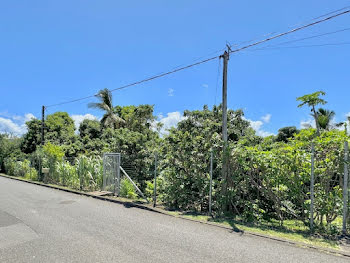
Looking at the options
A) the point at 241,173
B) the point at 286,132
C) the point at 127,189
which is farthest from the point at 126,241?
the point at 286,132

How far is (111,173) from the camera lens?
10117 millimetres

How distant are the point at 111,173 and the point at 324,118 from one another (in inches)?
680

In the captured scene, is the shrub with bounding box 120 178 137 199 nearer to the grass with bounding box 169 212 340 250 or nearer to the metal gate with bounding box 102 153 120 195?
the metal gate with bounding box 102 153 120 195

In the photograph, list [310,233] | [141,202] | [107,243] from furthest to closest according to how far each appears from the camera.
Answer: [141,202] < [310,233] < [107,243]

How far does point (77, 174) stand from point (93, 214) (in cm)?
596

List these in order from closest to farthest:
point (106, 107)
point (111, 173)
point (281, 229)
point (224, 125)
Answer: point (281, 229)
point (224, 125)
point (111, 173)
point (106, 107)

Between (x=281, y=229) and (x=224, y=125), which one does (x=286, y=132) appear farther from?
(x=281, y=229)

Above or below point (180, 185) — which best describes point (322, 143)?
above

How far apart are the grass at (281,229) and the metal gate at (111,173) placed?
4.06 metres

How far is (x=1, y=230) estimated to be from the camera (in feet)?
16.8

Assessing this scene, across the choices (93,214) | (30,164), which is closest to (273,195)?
(93,214)

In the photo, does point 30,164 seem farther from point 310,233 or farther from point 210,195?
point 310,233

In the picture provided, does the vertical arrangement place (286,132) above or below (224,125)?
above

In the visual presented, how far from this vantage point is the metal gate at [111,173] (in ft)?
31.8
